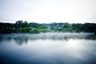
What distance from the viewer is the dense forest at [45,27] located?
2292cm

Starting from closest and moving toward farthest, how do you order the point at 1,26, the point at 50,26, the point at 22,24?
the point at 1,26, the point at 22,24, the point at 50,26

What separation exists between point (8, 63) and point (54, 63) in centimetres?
180

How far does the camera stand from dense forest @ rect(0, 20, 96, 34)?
22.9 metres

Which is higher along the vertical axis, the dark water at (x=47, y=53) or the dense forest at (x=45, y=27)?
the dense forest at (x=45, y=27)

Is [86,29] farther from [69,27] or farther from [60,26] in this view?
[60,26]

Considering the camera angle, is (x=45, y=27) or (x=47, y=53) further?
(x=45, y=27)

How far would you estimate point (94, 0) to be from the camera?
10.4 metres

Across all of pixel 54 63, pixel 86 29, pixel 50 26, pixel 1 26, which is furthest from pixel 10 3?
pixel 86 29

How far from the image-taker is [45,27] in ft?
87.4

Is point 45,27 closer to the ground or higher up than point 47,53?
higher up


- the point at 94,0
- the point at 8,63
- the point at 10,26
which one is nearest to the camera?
the point at 8,63

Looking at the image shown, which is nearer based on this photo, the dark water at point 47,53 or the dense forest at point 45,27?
the dark water at point 47,53

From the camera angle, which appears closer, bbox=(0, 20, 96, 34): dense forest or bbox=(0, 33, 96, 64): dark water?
bbox=(0, 33, 96, 64): dark water

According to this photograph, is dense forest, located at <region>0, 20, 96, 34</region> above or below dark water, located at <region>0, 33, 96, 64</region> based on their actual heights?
above
